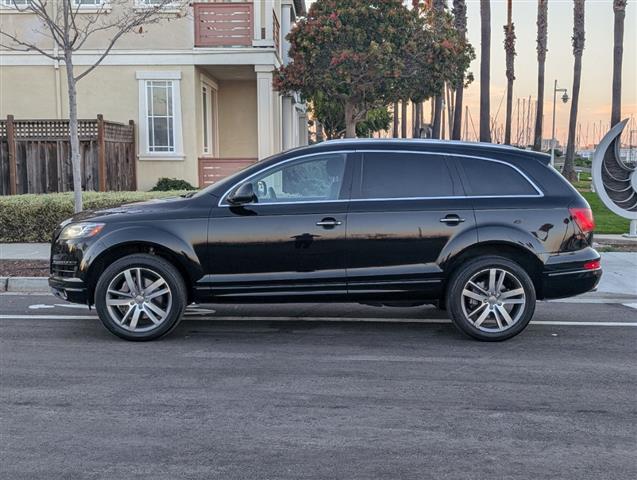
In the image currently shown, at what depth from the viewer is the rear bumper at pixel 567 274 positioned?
265 inches

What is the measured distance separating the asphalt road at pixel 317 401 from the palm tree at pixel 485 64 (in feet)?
68.5

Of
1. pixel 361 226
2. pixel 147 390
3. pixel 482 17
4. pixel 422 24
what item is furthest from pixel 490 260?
pixel 482 17

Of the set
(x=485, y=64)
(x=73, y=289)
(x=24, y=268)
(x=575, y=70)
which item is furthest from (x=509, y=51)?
(x=73, y=289)

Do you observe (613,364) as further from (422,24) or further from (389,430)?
(422,24)

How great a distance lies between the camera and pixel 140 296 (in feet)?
21.7

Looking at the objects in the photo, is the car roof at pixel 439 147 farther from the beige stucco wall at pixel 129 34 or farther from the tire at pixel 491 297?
the beige stucco wall at pixel 129 34

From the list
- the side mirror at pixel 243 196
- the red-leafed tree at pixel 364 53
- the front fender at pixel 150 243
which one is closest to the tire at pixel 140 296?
the front fender at pixel 150 243

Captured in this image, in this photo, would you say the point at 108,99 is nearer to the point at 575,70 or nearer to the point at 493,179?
the point at 493,179

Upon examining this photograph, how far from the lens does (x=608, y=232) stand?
49.8 feet

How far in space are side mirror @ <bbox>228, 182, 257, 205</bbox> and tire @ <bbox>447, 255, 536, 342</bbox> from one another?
6.77 feet

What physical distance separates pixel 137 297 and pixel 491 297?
3.35m

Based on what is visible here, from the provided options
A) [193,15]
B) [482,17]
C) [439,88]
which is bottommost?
[439,88]

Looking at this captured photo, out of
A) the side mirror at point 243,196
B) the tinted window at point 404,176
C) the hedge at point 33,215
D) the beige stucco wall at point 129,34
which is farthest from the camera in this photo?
the beige stucco wall at point 129,34

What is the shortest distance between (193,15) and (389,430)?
1489cm
